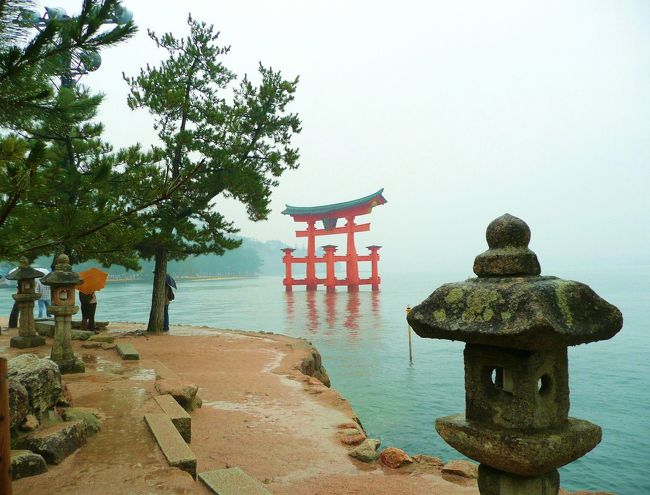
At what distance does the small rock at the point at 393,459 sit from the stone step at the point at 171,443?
230 centimetres

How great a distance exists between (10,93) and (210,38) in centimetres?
1153

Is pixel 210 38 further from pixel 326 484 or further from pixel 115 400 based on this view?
pixel 326 484

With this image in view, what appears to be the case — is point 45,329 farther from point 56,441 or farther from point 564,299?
point 564,299

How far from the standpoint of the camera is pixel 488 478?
8.40ft

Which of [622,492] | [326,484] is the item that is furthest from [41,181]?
Result: [622,492]

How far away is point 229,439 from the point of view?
5.73m

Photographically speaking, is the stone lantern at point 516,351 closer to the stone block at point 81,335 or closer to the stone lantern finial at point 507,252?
the stone lantern finial at point 507,252

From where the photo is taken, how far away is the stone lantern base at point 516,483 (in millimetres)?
2436

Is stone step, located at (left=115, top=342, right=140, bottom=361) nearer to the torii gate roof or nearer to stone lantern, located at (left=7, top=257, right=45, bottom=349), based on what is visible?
stone lantern, located at (left=7, top=257, right=45, bottom=349)

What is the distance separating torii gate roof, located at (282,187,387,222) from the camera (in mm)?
41969

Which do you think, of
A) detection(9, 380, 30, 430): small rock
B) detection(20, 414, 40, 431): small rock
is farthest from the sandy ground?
detection(9, 380, 30, 430): small rock

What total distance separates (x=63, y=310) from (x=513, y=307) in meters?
7.13

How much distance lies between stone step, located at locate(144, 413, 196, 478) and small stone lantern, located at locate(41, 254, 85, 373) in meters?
3.00

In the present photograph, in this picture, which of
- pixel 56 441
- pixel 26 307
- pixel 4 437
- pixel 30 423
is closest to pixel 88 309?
pixel 26 307
